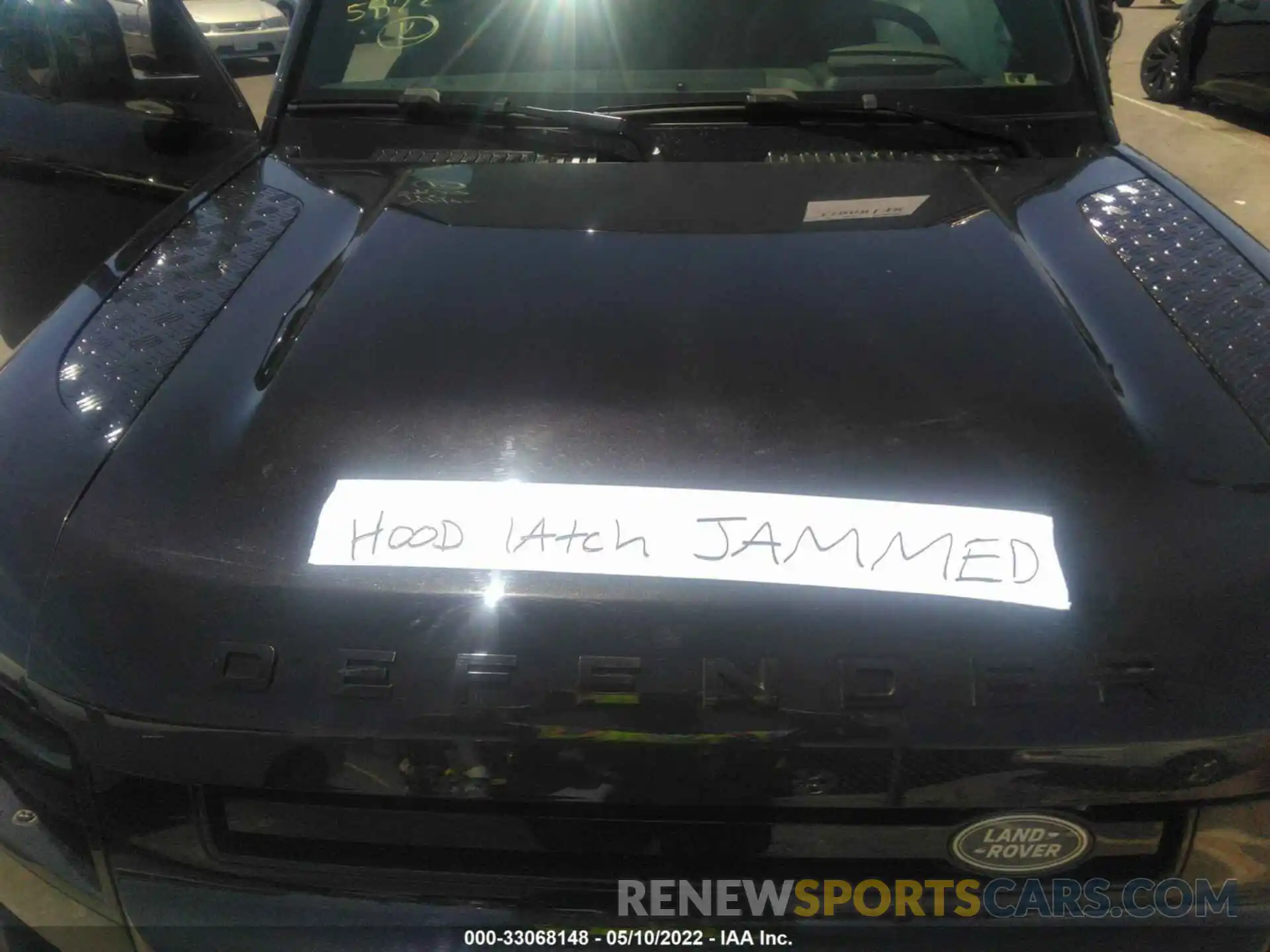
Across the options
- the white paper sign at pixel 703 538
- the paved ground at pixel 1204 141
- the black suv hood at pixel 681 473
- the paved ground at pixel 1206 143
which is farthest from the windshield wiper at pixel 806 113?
the paved ground at pixel 1204 141

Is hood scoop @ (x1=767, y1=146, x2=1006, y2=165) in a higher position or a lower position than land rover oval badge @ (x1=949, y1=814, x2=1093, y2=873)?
higher

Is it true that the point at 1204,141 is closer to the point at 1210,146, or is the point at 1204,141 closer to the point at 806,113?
the point at 1210,146

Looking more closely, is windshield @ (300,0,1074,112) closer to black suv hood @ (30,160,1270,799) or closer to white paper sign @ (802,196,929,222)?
white paper sign @ (802,196,929,222)

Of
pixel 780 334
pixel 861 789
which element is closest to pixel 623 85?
pixel 780 334

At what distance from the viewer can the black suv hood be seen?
1181 mm

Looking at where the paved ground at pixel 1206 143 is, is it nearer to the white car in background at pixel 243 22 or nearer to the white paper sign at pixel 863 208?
the white car in background at pixel 243 22

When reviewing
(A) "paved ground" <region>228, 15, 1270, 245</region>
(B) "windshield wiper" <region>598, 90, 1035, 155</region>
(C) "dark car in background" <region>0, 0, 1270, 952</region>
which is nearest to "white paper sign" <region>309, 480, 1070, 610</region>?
(C) "dark car in background" <region>0, 0, 1270, 952</region>

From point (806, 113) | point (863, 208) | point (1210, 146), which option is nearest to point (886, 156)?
point (806, 113)

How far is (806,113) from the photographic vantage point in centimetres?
227

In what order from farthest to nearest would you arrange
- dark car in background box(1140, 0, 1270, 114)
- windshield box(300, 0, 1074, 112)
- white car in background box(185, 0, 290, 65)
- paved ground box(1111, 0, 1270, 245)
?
1. white car in background box(185, 0, 290, 65)
2. dark car in background box(1140, 0, 1270, 114)
3. paved ground box(1111, 0, 1270, 245)
4. windshield box(300, 0, 1074, 112)

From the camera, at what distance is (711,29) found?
8.00 ft

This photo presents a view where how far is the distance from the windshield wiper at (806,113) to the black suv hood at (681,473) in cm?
44

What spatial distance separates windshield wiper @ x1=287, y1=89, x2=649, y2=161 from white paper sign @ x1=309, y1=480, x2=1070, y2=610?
3.50 feet

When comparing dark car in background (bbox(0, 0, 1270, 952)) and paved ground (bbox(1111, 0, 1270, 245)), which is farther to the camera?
paved ground (bbox(1111, 0, 1270, 245))
